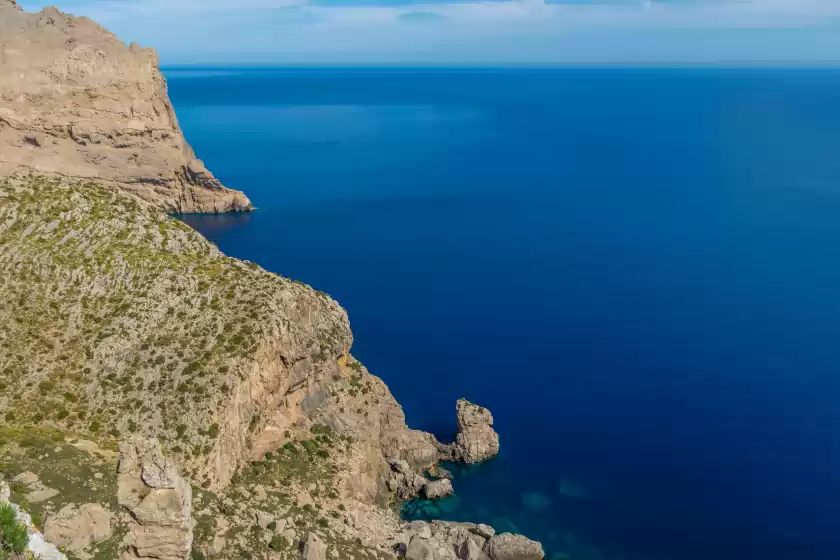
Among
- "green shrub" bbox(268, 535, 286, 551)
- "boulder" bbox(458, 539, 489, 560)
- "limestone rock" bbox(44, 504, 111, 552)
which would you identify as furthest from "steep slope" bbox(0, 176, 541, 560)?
"limestone rock" bbox(44, 504, 111, 552)

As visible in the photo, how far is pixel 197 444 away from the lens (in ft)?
140

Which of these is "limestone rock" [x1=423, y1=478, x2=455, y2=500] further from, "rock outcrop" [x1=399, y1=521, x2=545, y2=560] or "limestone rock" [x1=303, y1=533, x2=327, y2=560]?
"limestone rock" [x1=303, y1=533, x2=327, y2=560]

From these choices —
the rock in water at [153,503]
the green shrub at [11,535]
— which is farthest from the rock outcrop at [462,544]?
the green shrub at [11,535]

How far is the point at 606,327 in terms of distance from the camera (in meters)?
84.4

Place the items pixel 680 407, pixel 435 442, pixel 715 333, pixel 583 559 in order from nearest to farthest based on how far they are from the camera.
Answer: pixel 583 559 < pixel 435 442 < pixel 680 407 < pixel 715 333

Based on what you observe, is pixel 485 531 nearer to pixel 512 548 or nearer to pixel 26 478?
pixel 512 548

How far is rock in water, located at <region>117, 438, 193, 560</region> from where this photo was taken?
103ft

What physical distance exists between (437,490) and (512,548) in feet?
27.6

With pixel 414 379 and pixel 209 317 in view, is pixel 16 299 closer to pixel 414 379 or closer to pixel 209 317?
pixel 209 317

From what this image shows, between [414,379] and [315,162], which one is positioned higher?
[315,162]

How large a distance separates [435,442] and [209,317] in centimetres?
2051

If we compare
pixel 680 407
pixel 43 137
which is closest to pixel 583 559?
pixel 680 407

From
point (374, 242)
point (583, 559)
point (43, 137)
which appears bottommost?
point (583, 559)

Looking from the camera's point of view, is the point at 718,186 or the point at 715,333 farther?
the point at 718,186
